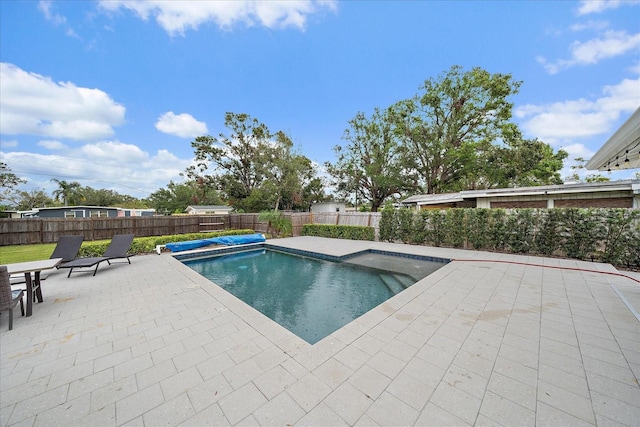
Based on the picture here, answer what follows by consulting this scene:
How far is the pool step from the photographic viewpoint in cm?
495

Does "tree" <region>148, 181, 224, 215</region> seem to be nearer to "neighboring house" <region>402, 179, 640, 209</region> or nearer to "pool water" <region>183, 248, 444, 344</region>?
"pool water" <region>183, 248, 444, 344</region>

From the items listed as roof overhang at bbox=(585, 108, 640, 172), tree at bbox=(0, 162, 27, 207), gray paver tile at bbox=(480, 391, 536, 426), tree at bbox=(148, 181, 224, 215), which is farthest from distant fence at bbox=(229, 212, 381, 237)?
tree at bbox=(0, 162, 27, 207)

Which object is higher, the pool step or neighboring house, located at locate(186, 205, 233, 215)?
neighboring house, located at locate(186, 205, 233, 215)

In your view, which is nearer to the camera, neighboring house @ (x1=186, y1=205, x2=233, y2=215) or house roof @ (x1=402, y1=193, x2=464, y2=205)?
house roof @ (x1=402, y1=193, x2=464, y2=205)

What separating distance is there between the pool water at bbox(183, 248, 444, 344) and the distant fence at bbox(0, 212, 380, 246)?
486cm

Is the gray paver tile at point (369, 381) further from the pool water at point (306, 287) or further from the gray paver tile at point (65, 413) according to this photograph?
the gray paver tile at point (65, 413)

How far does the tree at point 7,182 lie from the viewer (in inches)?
800

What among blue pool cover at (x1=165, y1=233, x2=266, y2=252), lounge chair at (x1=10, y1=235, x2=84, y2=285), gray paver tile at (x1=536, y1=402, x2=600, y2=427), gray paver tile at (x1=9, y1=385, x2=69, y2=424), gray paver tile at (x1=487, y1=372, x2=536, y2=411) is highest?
lounge chair at (x1=10, y1=235, x2=84, y2=285)

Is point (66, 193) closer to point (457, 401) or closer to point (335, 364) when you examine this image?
point (335, 364)

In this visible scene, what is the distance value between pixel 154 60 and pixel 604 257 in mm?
17193

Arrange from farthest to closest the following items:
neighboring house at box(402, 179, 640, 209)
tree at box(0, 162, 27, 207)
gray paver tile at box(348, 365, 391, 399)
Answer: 1. tree at box(0, 162, 27, 207)
2. neighboring house at box(402, 179, 640, 209)
3. gray paver tile at box(348, 365, 391, 399)

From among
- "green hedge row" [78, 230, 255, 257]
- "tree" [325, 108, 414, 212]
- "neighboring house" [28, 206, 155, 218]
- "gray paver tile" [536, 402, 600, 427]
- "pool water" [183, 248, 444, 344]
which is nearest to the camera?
"gray paver tile" [536, 402, 600, 427]

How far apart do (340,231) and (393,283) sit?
656 centimetres

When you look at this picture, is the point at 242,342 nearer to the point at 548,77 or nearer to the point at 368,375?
the point at 368,375
